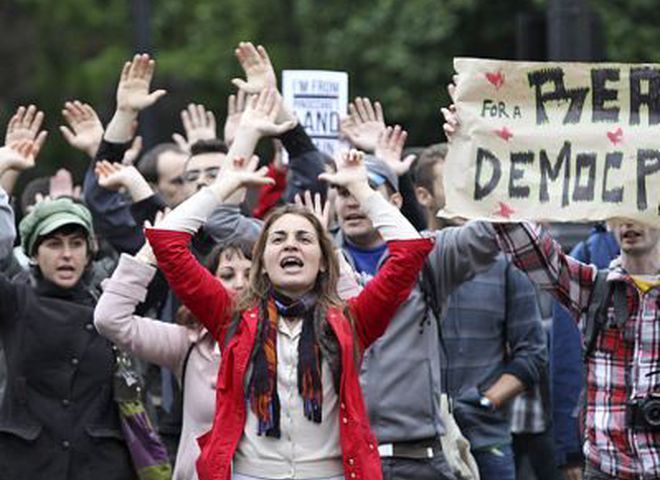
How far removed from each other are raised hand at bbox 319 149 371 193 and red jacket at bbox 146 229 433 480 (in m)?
0.39

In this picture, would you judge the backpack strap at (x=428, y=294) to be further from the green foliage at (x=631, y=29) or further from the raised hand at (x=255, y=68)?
the green foliage at (x=631, y=29)

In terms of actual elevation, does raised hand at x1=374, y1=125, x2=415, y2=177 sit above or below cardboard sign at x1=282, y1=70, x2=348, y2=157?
below

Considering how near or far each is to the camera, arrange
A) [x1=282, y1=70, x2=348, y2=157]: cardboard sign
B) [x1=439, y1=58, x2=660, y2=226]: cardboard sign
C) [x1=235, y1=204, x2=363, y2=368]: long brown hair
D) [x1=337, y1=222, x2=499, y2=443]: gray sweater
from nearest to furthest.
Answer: [x1=235, y1=204, x2=363, y2=368]: long brown hair, [x1=439, y1=58, x2=660, y2=226]: cardboard sign, [x1=337, y1=222, x2=499, y2=443]: gray sweater, [x1=282, y1=70, x2=348, y2=157]: cardboard sign

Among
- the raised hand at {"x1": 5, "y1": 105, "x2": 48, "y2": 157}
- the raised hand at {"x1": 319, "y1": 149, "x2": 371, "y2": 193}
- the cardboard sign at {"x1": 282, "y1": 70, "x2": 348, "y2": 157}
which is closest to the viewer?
the raised hand at {"x1": 319, "y1": 149, "x2": 371, "y2": 193}

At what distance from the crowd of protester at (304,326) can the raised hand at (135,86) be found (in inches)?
0.4

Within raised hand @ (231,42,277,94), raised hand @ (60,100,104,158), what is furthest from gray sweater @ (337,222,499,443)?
raised hand @ (60,100,104,158)

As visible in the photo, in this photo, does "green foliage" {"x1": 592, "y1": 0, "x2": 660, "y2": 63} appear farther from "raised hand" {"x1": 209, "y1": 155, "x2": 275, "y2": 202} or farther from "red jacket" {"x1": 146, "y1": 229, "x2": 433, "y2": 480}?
"red jacket" {"x1": 146, "y1": 229, "x2": 433, "y2": 480}

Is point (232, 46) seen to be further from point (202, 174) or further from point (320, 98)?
point (202, 174)

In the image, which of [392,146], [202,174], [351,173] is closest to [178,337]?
[351,173]

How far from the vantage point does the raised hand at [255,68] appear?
9602mm

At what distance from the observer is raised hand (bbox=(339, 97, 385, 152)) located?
10.5 m

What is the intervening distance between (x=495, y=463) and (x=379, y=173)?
4.80ft

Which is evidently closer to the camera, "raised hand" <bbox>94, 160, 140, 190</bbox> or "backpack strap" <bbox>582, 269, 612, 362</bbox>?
"backpack strap" <bbox>582, 269, 612, 362</bbox>

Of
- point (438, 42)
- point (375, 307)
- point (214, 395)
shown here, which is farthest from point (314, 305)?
point (438, 42)
